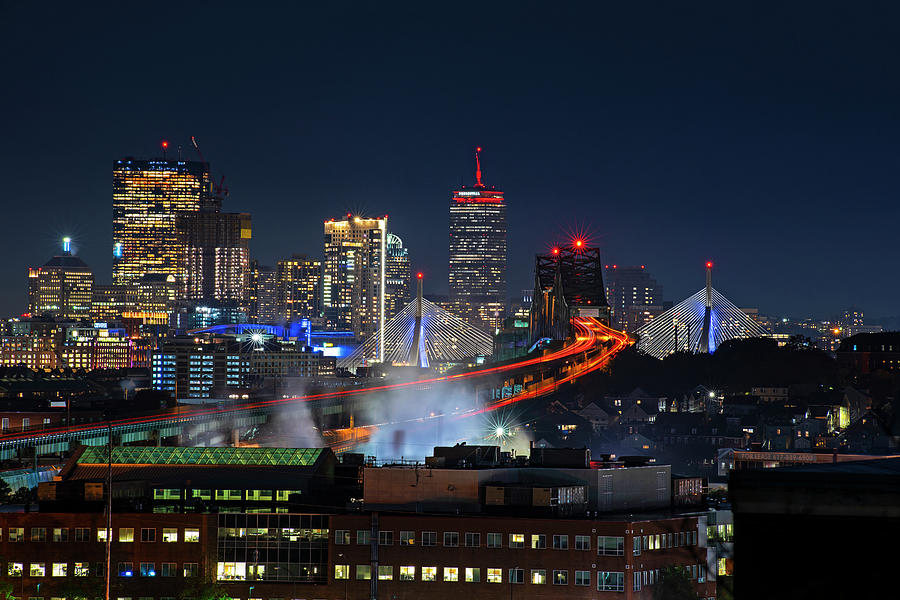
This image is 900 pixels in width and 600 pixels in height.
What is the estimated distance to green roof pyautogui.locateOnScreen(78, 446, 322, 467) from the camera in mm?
50812

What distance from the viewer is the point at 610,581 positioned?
36.9 metres

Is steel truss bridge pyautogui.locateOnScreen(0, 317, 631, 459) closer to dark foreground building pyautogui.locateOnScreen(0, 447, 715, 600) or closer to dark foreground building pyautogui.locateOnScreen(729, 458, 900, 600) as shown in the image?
dark foreground building pyautogui.locateOnScreen(0, 447, 715, 600)

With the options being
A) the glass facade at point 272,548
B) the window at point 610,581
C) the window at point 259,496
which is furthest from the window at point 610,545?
the window at point 259,496

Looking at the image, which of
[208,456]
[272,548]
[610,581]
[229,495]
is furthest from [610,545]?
[208,456]

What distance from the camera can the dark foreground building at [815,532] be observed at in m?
5.52

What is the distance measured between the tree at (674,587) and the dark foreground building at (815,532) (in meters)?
30.7

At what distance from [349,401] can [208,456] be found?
58698 mm

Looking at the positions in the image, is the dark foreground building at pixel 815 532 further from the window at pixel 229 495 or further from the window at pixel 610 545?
the window at pixel 229 495

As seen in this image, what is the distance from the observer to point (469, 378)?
12475cm

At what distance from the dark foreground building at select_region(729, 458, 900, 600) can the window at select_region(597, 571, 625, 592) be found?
31725 millimetres

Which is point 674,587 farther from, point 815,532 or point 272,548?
point 815,532

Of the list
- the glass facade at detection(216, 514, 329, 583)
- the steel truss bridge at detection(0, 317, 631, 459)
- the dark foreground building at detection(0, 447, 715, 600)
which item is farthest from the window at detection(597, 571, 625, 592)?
the steel truss bridge at detection(0, 317, 631, 459)

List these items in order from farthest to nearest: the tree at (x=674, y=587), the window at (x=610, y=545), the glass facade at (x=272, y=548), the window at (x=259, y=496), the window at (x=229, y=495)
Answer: the window at (x=229, y=495), the window at (x=259, y=496), the glass facade at (x=272, y=548), the window at (x=610, y=545), the tree at (x=674, y=587)

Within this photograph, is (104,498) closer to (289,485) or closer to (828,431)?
(289,485)
